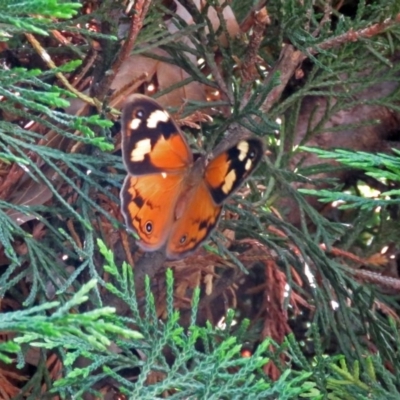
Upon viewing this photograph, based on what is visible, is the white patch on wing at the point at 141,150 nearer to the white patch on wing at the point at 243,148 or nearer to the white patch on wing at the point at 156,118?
the white patch on wing at the point at 156,118

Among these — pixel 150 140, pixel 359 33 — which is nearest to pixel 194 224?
pixel 150 140

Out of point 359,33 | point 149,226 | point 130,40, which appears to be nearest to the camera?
point 130,40

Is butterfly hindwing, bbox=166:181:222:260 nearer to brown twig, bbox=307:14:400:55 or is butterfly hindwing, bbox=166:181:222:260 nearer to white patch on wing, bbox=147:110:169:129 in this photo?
white patch on wing, bbox=147:110:169:129

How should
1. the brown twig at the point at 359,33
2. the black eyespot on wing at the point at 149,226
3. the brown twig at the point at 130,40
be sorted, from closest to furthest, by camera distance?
the brown twig at the point at 130,40 → the brown twig at the point at 359,33 → the black eyespot on wing at the point at 149,226

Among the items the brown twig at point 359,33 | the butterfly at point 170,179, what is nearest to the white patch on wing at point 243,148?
the butterfly at point 170,179

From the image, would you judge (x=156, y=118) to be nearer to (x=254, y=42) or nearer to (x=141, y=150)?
(x=141, y=150)

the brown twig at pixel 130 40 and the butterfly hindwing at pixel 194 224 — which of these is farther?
the butterfly hindwing at pixel 194 224
